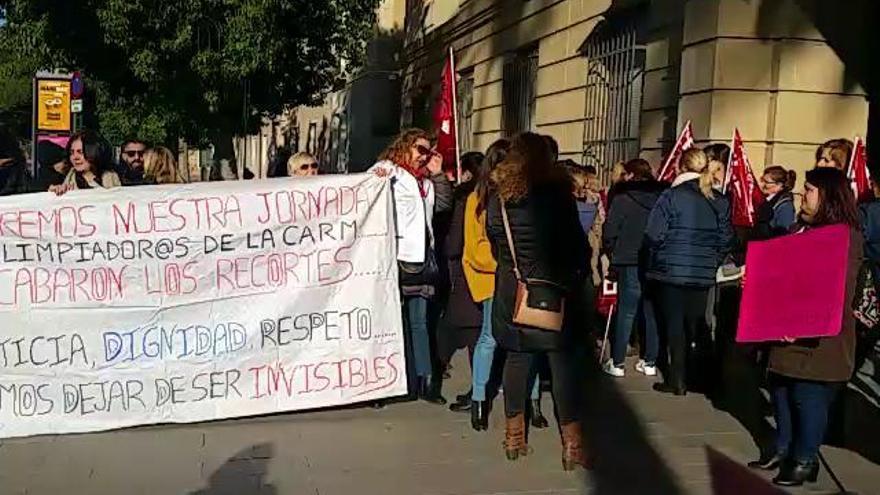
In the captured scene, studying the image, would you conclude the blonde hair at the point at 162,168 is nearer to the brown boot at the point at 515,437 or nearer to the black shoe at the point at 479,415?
the black shoe at the point at 479,415

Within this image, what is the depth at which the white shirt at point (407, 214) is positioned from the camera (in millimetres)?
6762

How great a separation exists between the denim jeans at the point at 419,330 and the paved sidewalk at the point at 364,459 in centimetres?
33

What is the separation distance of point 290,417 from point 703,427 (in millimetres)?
2636

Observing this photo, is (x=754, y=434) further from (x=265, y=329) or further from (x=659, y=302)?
(x=265, y=329)

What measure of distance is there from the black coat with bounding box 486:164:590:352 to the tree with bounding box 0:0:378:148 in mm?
13403

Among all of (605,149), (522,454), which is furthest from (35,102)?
(522,454)

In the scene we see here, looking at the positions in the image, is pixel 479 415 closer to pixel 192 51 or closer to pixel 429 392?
pixel 429 392

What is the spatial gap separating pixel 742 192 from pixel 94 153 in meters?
4.93

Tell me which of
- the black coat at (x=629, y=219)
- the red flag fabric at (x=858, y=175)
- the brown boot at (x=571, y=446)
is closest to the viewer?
the brown boot at (x=571, y=446)

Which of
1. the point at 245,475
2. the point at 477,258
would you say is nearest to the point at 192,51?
the point at 477,258

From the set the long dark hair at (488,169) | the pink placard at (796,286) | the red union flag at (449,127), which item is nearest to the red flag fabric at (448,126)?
the red union flag at (449,127)

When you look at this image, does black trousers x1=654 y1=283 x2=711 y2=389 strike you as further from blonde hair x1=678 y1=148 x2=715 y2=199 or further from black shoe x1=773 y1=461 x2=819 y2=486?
black shoe x1=773 y1=461 x2=819 y2=486

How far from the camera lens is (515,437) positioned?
586 cm

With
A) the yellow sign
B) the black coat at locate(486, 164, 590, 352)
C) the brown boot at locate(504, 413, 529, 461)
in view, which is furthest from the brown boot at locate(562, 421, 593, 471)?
the yellow sign
